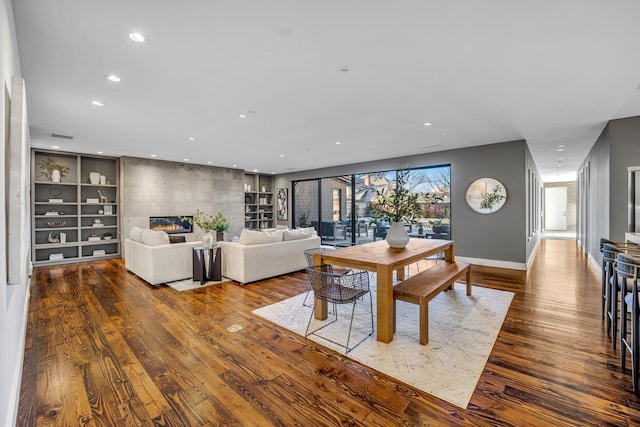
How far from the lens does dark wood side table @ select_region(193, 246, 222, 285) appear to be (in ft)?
15.5

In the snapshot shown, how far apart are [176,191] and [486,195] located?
7949 millimetres

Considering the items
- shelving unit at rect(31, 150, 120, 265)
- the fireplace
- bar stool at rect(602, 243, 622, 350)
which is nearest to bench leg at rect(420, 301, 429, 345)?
bar stool at rect(602, 243, 622, 350)

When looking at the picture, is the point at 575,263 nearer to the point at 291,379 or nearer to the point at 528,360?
the point at 528,360

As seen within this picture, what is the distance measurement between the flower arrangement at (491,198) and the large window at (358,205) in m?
0.77

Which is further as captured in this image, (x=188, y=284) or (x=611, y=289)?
(x=188, y=284)

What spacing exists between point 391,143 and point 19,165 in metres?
5.51

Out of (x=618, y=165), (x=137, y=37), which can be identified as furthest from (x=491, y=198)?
(x=137, y=37)

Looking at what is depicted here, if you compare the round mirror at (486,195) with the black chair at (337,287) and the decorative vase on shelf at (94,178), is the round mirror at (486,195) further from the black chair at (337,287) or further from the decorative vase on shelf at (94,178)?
the decorative vase on shelf at (94,178)

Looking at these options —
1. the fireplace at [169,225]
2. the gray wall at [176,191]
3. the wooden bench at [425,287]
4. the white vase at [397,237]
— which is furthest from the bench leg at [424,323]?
the gray wall at [176,191]

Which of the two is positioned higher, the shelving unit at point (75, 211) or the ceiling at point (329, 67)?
the ceiling at point (329, 67)

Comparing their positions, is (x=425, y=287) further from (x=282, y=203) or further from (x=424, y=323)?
(x=282, y=203)

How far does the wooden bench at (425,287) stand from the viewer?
8.71 feet

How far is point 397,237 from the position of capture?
363 cm

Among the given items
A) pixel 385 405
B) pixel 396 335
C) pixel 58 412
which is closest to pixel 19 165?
pixel 58 412
